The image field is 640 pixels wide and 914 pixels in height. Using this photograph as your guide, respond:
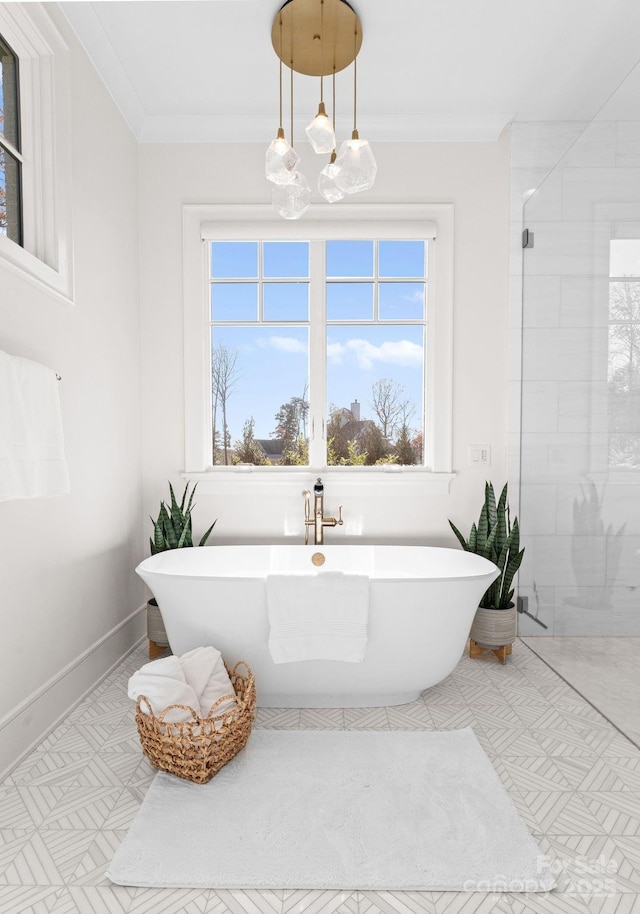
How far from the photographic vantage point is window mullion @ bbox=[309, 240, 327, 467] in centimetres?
307

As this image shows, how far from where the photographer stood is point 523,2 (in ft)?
7.05

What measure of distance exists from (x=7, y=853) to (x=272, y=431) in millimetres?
2177

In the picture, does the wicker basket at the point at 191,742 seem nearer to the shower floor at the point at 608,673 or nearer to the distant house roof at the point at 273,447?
the shower floor at the point at 608,673

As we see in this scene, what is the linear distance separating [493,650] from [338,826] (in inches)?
56.7

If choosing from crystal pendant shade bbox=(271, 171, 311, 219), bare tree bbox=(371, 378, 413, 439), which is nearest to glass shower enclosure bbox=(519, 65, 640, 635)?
bare tree bbox=(371, 378, 413, 439)

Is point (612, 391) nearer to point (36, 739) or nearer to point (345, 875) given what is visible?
point (345, 875)

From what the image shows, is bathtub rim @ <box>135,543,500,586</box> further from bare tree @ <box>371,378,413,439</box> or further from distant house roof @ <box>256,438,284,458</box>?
bare tree @ <box>371,378,413,439</box>

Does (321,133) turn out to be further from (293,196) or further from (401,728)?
(401,728)

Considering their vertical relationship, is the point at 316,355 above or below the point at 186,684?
above

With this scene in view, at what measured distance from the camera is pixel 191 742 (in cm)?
166

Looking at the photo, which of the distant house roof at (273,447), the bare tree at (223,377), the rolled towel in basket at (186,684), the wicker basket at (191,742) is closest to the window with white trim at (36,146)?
the bare tree at (223,377)

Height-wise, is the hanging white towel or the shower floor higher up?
the hanging white towel

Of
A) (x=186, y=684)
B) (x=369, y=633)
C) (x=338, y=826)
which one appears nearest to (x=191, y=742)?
(x=186, y=684)

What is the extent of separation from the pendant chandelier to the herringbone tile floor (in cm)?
194
